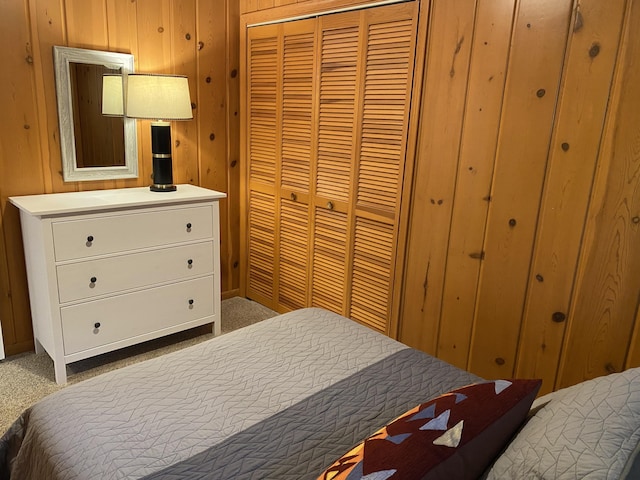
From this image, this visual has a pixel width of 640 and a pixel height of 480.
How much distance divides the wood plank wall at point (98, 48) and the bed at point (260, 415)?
150cm

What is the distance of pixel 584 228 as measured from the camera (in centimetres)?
182

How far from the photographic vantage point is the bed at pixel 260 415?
0.98m

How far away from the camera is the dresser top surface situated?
2209 millimetres

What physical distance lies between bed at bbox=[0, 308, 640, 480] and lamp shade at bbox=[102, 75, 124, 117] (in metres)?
1.69

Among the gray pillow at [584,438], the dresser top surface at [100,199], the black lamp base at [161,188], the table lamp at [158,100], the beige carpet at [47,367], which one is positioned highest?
the table lamp at [158,100]

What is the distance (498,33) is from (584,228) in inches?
34.6

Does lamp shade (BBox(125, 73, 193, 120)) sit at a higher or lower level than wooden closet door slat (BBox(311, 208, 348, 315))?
higher

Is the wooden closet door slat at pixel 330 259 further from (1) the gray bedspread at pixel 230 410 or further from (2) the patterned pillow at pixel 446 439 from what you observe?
(2) the patterned pillow at pixel 446 439

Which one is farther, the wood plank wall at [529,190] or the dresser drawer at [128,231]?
the dresser drawer at [128,231]

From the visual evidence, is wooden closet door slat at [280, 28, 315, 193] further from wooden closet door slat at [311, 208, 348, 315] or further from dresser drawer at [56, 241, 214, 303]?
dresser drawer at [56, 241, 214, 303]

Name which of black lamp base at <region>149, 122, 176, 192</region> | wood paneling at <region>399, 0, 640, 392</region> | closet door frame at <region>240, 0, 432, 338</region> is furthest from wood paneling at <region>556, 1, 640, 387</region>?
black lamp base at <region>149, 122, 176, 192</region>

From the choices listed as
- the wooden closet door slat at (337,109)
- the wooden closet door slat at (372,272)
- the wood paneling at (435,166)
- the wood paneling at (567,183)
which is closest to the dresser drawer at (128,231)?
the wooden closet door slat at (337,109)

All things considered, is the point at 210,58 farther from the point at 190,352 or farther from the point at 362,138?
the point at 190,352

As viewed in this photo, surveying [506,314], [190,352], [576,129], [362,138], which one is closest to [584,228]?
[576,129]
